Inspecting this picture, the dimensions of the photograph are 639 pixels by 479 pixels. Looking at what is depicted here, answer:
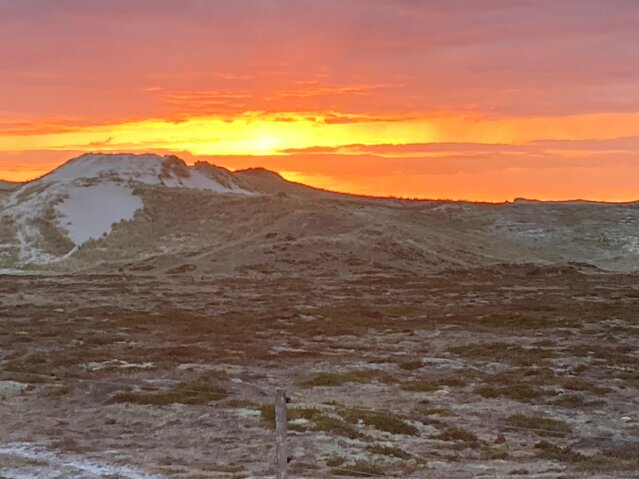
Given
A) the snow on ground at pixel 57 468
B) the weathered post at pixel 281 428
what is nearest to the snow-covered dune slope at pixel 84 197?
the snow on ground at pixel 57 468

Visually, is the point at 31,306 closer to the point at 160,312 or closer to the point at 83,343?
the point at 160,312

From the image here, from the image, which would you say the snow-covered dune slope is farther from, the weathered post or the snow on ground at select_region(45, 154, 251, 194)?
the weathered post

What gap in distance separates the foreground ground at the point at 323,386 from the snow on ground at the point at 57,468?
0.08m

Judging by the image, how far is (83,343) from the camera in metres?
40.2

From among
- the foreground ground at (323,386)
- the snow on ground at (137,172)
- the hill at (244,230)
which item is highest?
the snow on ground at (137,172)

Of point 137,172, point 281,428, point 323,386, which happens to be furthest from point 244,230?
point 281,428

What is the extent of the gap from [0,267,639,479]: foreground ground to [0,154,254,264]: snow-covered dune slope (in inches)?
1870

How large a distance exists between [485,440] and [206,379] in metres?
11.6

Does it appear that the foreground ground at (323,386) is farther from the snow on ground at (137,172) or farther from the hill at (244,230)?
the snow on ground at (137,172)

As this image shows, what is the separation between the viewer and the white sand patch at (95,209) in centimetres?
11047

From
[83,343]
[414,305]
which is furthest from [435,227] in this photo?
[83,343]

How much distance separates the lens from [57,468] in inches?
733

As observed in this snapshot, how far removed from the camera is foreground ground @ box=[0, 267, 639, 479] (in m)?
19.7

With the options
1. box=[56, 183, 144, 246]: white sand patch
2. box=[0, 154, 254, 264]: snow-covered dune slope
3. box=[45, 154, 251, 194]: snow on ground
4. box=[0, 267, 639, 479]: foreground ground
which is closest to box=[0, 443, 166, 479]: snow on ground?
box=[0, 267, 639, 479]: foreground ground
